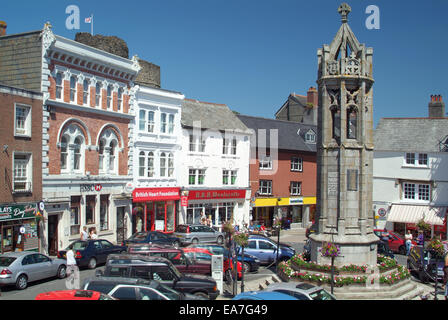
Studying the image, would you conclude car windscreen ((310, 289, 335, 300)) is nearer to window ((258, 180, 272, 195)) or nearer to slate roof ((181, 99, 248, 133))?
slate roof ((181, 99, 248, 133))

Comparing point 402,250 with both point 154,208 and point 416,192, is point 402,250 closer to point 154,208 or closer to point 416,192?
point 416,192

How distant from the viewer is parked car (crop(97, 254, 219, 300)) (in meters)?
17.0

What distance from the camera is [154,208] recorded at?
40281 millimetres

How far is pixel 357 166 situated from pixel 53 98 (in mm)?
19650

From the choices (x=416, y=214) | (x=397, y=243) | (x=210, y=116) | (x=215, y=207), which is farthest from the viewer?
(x=210, y=116)

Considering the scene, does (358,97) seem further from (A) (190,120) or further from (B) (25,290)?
(A) (190,120)

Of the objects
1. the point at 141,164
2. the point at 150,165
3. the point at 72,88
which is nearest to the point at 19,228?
the point at 72,88

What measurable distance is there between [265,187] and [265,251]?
22486 mm

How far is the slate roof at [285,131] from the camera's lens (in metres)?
51.3

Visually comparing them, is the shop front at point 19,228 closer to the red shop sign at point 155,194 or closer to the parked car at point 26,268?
the parked car at point 26,268

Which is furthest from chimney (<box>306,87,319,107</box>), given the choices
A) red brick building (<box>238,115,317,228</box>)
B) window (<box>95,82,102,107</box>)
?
window (<box>95,82,102,107</box>)

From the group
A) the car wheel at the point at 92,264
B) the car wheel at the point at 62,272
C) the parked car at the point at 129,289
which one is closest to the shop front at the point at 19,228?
the car wheel at the point at 92,264

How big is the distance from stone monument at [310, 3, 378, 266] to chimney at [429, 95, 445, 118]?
28.1 metres
